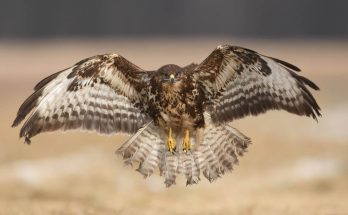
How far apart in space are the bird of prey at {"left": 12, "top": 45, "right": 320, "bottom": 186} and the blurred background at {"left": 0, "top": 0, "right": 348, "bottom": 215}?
2168mm

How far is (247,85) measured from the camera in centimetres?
1100

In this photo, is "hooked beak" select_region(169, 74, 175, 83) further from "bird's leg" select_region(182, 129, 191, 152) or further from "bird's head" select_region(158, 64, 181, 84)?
"bird's leg" select_region(182, 129, 191, 152)

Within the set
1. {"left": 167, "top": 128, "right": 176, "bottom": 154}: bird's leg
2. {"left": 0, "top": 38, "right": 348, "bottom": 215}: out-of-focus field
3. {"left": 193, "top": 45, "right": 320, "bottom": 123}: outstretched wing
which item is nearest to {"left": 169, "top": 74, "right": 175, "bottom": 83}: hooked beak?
{"left": 193, "top": 45, "right": 320, "bottom": 123}: outstretched wing

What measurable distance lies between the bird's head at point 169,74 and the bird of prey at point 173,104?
12 mm

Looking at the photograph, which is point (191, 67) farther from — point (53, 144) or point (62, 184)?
point (53, 144)

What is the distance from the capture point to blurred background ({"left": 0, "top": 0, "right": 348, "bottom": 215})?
15016 mm

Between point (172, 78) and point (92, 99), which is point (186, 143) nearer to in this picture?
point (172, 78)

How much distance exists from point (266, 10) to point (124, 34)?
8.28 metres

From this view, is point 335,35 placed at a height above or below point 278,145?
above

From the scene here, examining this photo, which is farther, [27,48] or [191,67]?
[27,48]

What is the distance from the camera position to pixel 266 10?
4931 centimetres

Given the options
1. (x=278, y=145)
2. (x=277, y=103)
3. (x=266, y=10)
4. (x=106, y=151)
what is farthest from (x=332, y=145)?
(x=266, y=10)

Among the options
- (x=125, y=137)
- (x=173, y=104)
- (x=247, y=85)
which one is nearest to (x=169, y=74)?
(x=173, y=104)

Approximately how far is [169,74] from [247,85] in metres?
1.08
